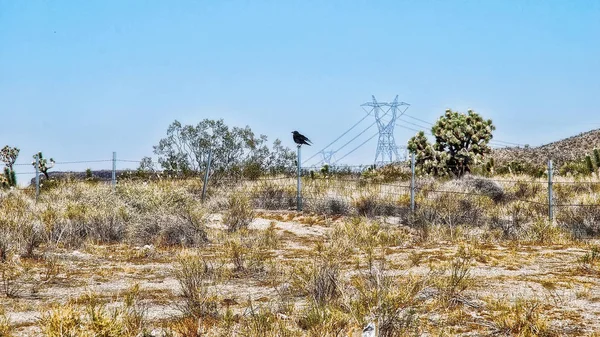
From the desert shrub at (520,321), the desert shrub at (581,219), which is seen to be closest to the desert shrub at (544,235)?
the desert shrub at (581,219)

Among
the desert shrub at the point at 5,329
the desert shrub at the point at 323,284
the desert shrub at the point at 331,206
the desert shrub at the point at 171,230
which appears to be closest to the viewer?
the desert shrub at the point at 5,329

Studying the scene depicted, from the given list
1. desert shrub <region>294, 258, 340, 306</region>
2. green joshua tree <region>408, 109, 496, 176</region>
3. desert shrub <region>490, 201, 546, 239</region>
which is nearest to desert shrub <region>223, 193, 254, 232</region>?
desert shrub <region>490, 201, 546, 239</region>

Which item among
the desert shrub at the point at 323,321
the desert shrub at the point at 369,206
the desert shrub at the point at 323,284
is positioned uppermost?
the desert shrub at the point at 369,206

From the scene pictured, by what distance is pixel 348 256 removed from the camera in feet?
32.9

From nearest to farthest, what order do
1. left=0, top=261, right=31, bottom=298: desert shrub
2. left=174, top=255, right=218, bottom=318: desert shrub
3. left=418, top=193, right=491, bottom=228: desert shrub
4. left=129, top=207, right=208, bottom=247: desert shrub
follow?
left=174, top=255, right=218, bottom=318: desert shrub, left=0, top=261, right=31, bottom=298: desert shrub, left=129, top=207, right=208, bottom=247: desert shrub, left=418, top=193, right=491, bottom=228: desert shrub

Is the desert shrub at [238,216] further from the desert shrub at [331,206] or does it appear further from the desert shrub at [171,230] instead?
the desert shrub at [331,206]

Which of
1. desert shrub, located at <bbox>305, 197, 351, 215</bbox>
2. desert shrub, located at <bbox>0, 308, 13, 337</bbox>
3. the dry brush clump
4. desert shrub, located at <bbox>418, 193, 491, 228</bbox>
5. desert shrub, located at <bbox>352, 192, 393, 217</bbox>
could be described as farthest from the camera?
desert shrub, located at <bbox>305, 197, 351, 215</bbox>

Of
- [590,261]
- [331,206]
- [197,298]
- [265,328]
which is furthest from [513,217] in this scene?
[265,328]

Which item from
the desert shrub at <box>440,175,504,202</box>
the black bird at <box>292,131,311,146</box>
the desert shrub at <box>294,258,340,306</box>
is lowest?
the desert shrub at <box>294,258,340,306</box>

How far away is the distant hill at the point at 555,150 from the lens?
2319 inches

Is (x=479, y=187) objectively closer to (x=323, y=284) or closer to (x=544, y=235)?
(x=544, y=235)

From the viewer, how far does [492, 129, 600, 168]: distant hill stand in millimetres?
58906

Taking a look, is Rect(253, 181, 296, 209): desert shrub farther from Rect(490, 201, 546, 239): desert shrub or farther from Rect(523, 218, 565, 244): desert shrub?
Rect(523, 218, 565, 244): desert shrub

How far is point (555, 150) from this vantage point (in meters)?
63.2
